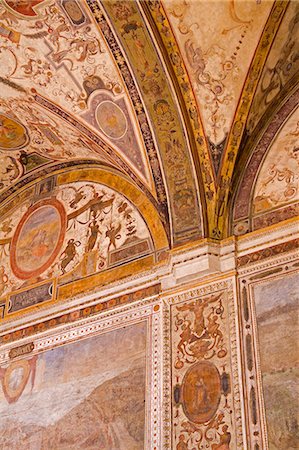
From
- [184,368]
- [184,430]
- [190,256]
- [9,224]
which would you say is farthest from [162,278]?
[9,224]

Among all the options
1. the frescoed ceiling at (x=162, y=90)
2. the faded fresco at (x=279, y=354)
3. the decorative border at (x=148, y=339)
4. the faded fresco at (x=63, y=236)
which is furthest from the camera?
the faded fresco at (x=63, y=236)

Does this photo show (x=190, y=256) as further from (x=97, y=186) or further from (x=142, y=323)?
(x=97, y=186)

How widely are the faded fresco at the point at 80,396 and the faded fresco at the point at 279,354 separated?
1639 mm

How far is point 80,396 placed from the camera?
8977 mm

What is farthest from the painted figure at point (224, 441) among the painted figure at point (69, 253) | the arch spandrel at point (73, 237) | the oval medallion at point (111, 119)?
the oval medallion at point (111, 119)

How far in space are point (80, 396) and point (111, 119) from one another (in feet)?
12.1

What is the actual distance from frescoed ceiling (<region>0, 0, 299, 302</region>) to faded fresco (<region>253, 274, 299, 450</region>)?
1.09 meters

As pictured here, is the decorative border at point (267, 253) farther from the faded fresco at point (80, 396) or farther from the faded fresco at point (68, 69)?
the faded fresco at point (68, 69)

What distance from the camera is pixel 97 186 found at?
10.9m

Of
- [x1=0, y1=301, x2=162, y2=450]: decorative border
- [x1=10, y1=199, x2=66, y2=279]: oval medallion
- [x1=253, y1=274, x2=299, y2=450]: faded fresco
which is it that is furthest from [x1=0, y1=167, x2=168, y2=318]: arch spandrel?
[x1=253, y1=274, x2=299, y2=450]: faded fresco

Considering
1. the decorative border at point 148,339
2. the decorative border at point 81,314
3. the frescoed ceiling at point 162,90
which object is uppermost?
the frescoed ceiling at point 162,90

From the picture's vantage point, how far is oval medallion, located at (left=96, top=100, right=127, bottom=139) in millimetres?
9516

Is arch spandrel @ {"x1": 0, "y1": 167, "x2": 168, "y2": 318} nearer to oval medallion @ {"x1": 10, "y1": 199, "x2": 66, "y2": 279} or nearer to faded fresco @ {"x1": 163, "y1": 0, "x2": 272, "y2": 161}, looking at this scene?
oval medallion @ {"x1": 10, "y1": 199, "x2": 66, "y2": 279}

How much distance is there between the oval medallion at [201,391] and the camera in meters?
7.59
